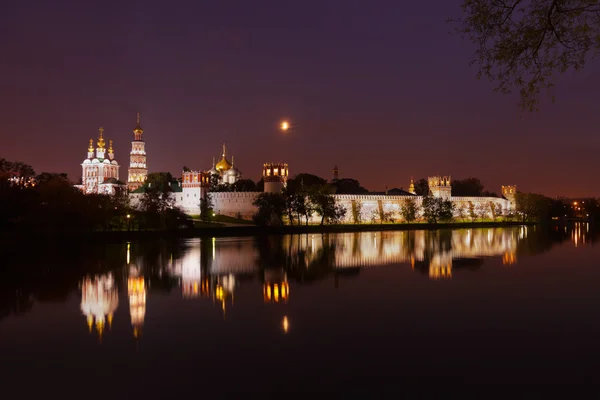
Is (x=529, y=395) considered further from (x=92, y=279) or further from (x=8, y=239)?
(x=8, y=239)

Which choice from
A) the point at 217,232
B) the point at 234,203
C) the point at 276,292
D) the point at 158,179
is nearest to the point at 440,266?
the point at 276,292

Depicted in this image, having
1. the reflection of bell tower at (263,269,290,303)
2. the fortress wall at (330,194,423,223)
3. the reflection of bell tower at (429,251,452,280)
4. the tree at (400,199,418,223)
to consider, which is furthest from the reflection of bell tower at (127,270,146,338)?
the tree at (400,199,418,223)

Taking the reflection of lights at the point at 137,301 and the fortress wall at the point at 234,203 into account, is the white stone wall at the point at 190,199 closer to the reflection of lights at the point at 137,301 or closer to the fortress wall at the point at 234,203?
the fortress wall at the point at 234,203

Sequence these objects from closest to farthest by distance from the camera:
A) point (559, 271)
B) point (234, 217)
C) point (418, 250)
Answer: point (559, 271) < point (418, 250) < point (234, 217)

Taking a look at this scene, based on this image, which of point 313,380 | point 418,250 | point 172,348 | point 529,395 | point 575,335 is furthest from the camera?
point 418,250

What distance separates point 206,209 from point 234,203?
15.9 ft

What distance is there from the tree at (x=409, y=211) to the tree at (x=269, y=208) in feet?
56.2

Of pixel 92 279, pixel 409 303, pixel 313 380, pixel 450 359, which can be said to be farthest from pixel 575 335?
pixel 92 279

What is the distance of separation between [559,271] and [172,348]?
44.3ft

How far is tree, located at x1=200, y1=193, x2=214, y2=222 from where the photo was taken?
5262 cm

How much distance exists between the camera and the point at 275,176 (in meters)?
58.2

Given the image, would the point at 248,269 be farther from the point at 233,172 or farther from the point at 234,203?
the point at 233,172

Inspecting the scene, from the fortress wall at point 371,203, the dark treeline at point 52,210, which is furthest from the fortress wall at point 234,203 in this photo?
the dark treeline at point 52,210

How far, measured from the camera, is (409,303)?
39.9 ft
